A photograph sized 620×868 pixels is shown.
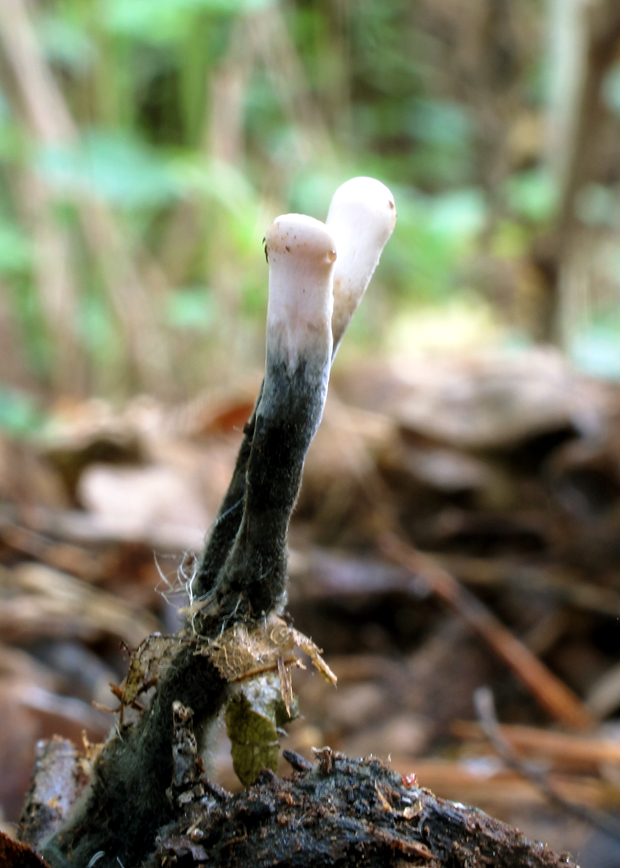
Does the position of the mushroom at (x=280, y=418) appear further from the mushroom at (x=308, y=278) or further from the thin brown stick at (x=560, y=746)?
the thin brown stick at (x=560, y=746)

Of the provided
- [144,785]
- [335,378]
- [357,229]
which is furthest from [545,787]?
[335,378]

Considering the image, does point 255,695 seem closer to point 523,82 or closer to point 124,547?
point 124,547

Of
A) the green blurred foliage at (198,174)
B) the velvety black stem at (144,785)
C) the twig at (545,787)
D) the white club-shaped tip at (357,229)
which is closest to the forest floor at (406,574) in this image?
the twig at (545,787)

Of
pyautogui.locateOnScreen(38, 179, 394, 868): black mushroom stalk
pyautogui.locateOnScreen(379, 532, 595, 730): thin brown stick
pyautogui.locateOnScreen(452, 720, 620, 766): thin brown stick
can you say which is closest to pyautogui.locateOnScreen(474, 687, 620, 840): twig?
pyautogui.locateOnScreen(452, 720, 620, 766): thin brown stick

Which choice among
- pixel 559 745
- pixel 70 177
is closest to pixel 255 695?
pixel 559 745

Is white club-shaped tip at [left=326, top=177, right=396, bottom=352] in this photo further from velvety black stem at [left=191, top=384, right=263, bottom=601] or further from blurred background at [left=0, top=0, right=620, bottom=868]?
blurred background at [left=0, top=0, right=620, bottom=868]

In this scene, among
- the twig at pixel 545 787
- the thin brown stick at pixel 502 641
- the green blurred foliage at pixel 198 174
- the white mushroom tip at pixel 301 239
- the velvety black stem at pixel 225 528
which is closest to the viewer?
the white mushroom tip at pixel 301 239
